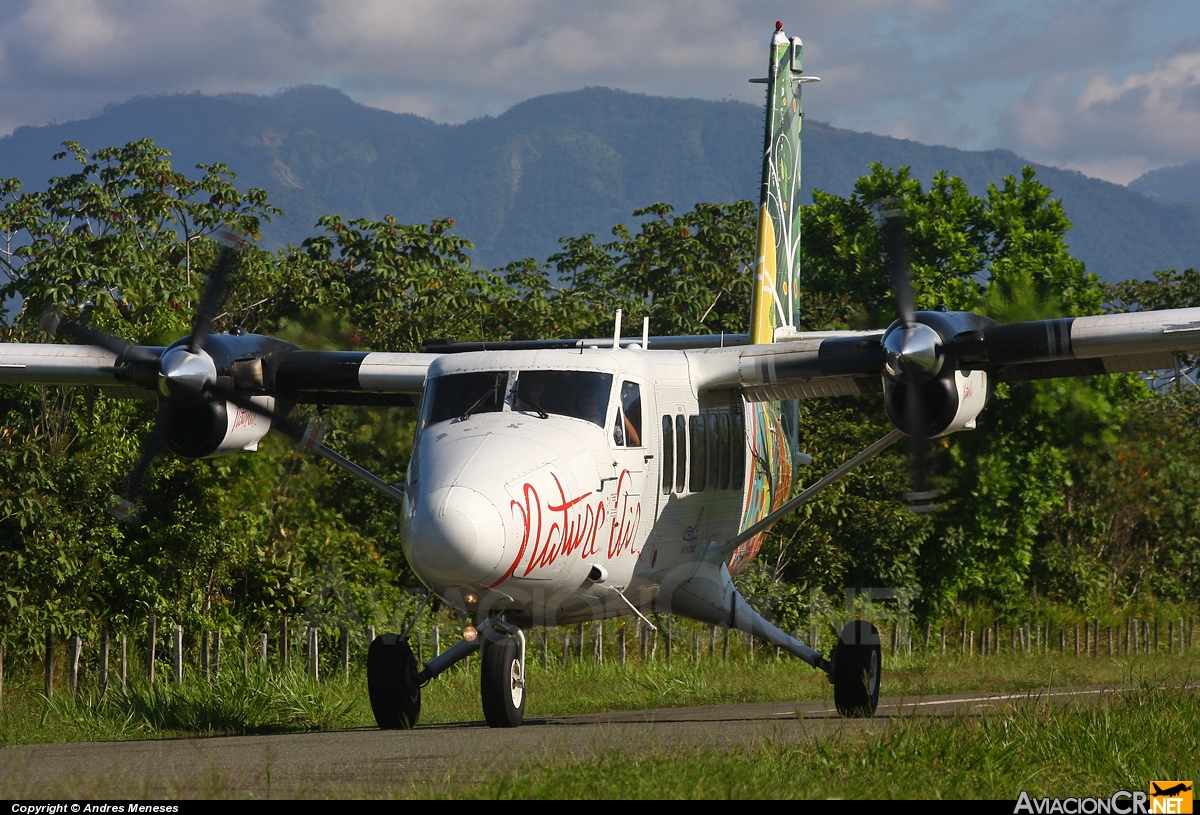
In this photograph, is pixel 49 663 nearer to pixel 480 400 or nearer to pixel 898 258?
pixel 480 400

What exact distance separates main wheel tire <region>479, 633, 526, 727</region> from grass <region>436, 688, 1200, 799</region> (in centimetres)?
250

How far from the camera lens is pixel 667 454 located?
1197 cm

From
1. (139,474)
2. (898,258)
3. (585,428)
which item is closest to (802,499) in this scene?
(898,258)

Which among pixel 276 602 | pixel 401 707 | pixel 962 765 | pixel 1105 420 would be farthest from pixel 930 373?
pixel 1105 420

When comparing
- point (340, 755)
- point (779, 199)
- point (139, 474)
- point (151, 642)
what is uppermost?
point (779, 199)

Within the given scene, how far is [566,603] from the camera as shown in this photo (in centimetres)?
1070

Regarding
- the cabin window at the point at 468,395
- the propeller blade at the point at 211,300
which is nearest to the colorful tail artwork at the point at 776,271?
the cabin window at the point at 468,395

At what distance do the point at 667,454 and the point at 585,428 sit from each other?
4.54 feet

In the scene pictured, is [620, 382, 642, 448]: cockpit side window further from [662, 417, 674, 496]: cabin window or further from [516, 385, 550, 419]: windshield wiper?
[516, 385, 550, 419]: windshield wiper

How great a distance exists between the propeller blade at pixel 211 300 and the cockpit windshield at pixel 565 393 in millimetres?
3571

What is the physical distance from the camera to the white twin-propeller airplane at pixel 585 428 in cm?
979

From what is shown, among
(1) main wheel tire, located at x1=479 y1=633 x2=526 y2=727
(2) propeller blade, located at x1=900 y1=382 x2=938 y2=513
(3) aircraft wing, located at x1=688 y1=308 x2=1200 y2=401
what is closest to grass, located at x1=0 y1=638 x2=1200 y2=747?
(2) propeller blade, located at x1=900 y1=382 x2=938 y2=513

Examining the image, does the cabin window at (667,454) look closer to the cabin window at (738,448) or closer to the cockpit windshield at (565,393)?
the cockpit windshield at (565,393)

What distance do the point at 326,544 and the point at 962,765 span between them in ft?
49.3
